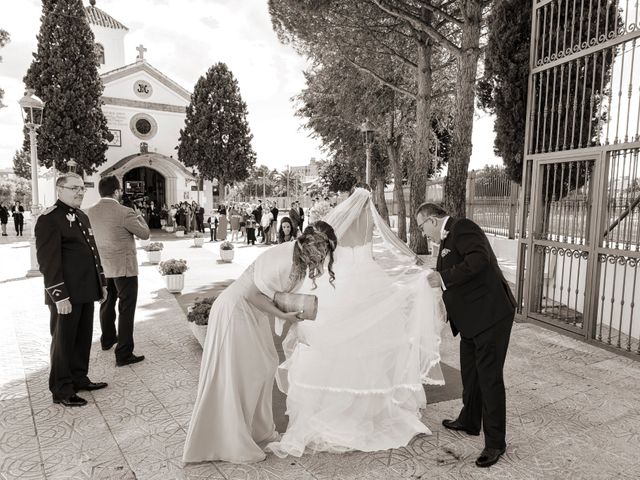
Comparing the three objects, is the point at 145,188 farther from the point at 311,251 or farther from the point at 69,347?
the point at 311,251

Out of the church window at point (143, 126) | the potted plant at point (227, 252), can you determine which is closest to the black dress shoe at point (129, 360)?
the potted plant at point (227, 252)

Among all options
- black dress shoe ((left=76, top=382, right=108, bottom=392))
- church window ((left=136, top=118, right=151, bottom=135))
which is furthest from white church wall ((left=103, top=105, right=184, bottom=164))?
black dress shoe ((left=76, top=382, right=108, bottom=392))

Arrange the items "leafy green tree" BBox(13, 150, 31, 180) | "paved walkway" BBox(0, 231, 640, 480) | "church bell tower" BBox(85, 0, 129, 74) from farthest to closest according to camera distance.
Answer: "leafy green tree" BBox(13, 150, 31, 180) → "church bell tower" BBox(85, 0, 129, 74) → "paved walkway" BBox(0, 231, 640, 480)

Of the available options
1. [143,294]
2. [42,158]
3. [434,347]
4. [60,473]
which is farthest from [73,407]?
[42,158]

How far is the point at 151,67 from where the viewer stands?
31.6 metres

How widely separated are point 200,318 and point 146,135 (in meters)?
29.2

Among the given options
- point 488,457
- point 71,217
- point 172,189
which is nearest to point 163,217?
point 172,189

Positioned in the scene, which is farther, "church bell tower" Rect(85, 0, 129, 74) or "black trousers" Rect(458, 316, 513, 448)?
"church bell tower" Rect(85, 0, 129, 74)

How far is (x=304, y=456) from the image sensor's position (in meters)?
3.46

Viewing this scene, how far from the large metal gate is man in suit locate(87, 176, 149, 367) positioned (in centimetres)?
583

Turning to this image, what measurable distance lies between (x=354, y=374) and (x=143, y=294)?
690 centimetres

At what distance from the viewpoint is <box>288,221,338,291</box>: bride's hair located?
3014 millimetres

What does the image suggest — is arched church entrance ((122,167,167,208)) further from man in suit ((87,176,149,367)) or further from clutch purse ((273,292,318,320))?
clutch purse ((273,292,318,320))

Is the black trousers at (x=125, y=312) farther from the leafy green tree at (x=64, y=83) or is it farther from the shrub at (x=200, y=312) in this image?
the leafy green tree at (x=64, y=83)
